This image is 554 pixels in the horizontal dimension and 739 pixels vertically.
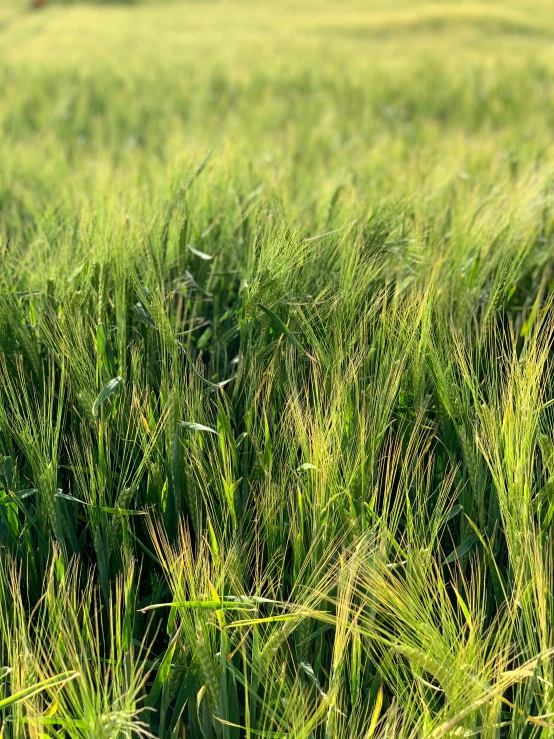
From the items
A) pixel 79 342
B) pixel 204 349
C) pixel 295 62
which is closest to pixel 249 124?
pixel 295 62

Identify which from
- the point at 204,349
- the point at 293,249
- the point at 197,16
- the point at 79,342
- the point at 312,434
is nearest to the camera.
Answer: the point at 312,434

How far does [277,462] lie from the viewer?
90 cm

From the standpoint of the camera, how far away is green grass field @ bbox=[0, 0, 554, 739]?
0.65 meters

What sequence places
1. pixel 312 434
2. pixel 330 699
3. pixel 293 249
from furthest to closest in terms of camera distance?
pixel 293 249 < pixel 312 434 < pixel 330 699

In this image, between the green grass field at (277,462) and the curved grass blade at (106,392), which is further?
the curved grass blade at (106,392)

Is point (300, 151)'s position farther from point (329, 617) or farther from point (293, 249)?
point (329, 617)

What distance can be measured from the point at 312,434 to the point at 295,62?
5.47 m

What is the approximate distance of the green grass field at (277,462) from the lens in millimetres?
652

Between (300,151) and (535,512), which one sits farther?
(300,151)

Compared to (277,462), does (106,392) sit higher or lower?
higher

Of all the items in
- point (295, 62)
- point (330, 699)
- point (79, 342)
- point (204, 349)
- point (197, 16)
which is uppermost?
point (197, 16)

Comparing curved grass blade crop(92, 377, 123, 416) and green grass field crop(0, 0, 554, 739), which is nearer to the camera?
green grass field crop(0, 0, 554, 739)

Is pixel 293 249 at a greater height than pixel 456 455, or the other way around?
pixel 293 249

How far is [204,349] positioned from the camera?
1201 mm
